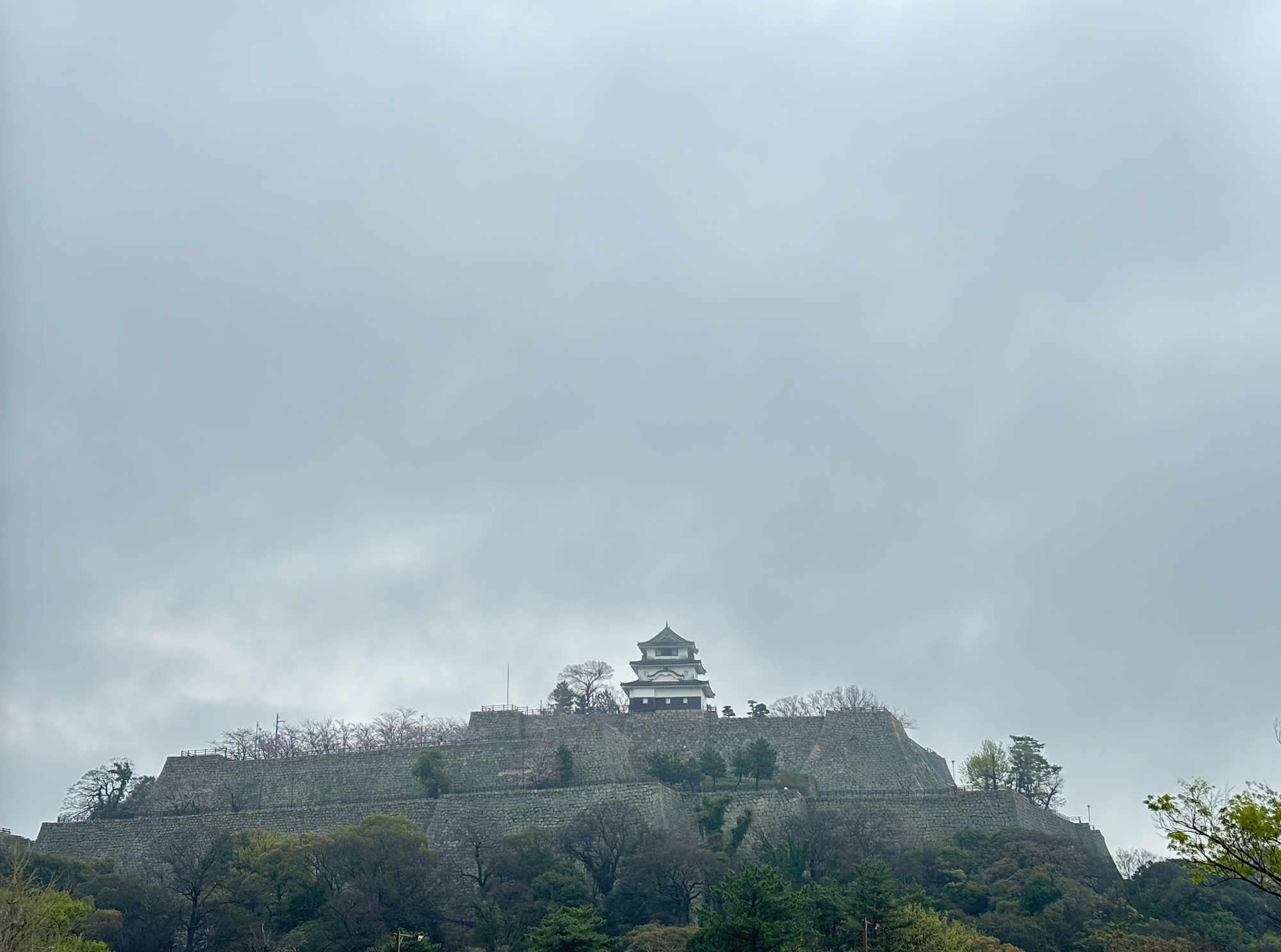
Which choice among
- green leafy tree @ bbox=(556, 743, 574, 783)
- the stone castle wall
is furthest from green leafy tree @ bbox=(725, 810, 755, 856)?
green leafy tree @ bbox=(556, 743, 574, 783)

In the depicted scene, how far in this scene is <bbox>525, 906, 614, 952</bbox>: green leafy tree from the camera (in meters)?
26.0

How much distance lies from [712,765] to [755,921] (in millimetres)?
18733

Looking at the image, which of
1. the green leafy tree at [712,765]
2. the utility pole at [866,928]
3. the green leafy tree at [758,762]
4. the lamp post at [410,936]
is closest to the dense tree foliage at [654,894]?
the utility pole at [866,928]

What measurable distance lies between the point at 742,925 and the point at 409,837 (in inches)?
520

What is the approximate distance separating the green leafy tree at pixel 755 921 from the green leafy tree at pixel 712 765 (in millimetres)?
17352

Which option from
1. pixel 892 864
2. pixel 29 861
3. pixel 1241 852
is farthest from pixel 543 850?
pixel 1241 852

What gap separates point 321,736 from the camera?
55094mm

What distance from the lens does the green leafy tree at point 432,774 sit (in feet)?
139

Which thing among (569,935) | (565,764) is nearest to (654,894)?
(569,935)

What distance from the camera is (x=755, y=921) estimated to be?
81.8 feet

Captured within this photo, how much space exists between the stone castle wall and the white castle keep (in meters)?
4.14

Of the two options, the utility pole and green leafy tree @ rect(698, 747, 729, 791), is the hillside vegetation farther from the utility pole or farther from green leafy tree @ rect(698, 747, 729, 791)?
green leafy tree @ rect(698, 747, 729, 791)

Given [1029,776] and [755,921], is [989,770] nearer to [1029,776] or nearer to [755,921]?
[1029,776]

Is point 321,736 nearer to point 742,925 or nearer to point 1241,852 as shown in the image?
point 742,925
